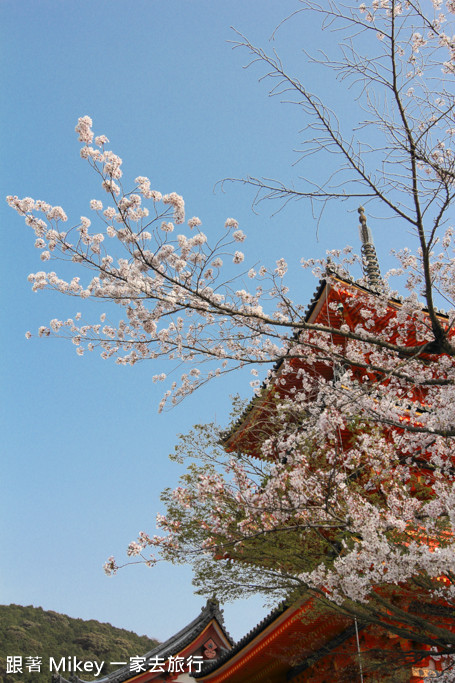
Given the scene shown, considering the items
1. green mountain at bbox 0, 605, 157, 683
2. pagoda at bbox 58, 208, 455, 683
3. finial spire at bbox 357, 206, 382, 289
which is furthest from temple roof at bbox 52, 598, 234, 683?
green mountain at bbox 0, 605, 157, 683

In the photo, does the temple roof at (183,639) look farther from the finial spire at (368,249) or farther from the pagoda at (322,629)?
the finial spire at (368,249)

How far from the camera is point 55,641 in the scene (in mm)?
41219

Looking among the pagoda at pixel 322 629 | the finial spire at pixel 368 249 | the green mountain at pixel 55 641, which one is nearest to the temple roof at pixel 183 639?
the pagoda at pixel 322 629

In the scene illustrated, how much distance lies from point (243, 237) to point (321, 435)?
90.1 inches

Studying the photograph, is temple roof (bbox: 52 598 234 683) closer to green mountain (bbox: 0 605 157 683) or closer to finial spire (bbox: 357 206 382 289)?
finial spire (bbox: 357 206 382 289)

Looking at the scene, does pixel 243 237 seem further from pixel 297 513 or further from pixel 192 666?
pixel 192 666

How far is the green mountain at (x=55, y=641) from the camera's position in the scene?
120ft

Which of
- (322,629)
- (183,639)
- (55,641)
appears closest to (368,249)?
(322,629)

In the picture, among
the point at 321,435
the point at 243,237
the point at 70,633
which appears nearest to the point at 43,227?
the point at 243,237

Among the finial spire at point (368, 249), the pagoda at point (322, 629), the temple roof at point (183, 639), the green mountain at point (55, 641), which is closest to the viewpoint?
the pagoda at point (322, 629)

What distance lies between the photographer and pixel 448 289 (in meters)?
7.13

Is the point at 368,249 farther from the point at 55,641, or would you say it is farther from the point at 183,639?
the point at 55,641

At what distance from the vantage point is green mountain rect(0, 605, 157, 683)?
36.7 m

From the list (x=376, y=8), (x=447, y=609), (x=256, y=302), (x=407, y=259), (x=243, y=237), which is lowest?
(x=447, y=609)
